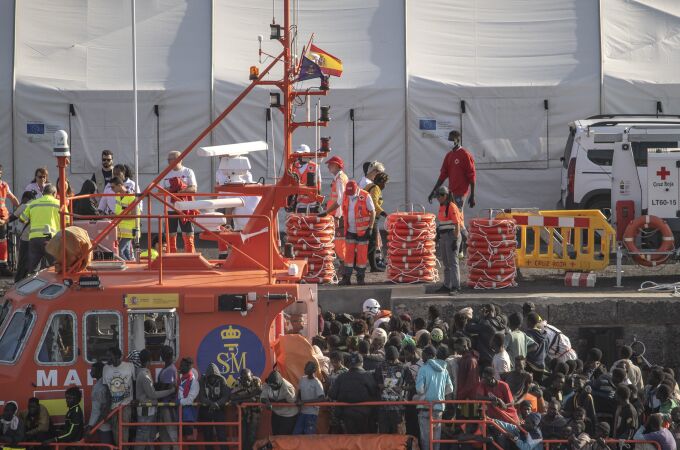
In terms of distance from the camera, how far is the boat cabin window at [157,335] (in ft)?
39.7

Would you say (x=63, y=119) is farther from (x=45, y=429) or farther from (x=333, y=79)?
(x=45, y=429)

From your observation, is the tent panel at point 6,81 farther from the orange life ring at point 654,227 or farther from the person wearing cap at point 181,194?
the orange life ring at point 654,227

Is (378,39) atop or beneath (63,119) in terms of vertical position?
atop

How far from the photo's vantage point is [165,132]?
2464cm

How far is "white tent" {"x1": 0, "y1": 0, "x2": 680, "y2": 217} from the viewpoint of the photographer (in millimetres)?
24547

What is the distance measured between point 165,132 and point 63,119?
79.4 inches

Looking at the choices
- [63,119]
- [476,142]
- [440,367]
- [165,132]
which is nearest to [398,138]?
[476,142]

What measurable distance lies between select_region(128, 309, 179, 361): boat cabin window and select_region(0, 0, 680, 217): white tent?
12.2 meters

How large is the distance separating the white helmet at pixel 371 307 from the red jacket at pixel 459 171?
3961mm

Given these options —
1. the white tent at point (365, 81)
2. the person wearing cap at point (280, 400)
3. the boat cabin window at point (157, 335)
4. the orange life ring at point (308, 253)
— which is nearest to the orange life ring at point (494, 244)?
the orange life ring at point (308, 253)

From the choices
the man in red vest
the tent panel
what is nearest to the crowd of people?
the man in red vest

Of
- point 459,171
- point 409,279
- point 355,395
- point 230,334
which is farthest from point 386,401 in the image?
point 459,171

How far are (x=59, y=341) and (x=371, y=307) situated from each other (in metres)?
5.58

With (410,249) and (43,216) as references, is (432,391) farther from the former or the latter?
(43,216)
